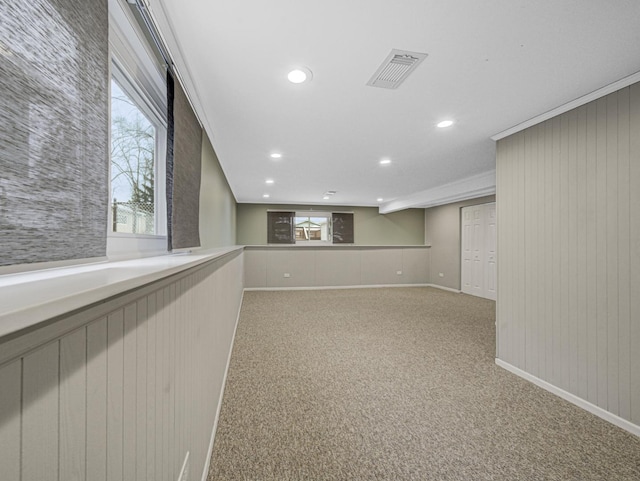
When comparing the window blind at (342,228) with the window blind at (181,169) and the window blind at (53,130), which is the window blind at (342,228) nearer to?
the window blind at (181,169)

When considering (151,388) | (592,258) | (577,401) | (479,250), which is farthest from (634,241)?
(479,250)

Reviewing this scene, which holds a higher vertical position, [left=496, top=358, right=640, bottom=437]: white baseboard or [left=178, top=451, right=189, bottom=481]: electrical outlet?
[left=178, top=451, right=189, bottom=481]: electrical outlet

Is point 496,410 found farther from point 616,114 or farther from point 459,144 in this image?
point 459,144

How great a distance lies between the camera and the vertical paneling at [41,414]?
1.07ft

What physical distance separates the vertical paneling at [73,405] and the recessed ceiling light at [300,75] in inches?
65.9

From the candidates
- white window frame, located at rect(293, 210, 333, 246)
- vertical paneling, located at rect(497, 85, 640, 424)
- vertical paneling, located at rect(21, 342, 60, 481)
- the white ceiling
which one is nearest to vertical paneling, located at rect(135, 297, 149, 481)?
vertical paneling, located at rect(21, 342, 60, 481)

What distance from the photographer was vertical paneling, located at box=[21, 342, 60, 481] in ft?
1.07

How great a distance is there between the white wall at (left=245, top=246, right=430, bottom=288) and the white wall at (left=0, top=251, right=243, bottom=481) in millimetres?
5680

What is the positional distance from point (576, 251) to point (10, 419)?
2.88 metres

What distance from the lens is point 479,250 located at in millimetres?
6055

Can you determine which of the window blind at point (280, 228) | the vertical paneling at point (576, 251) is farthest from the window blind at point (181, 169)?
the window blind at point (280, 228)

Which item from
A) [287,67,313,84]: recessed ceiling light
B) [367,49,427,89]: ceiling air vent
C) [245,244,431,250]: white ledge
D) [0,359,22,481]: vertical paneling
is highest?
[367,49,427,89]: ceiling air vent

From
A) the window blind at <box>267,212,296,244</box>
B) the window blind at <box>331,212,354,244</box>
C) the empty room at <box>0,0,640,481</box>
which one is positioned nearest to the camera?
the empty room at <box>0,0,640,481</box>

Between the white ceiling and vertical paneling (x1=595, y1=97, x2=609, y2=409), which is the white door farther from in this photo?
vertical paneling (x1=595, y1=97, x2=609, y2=409)
